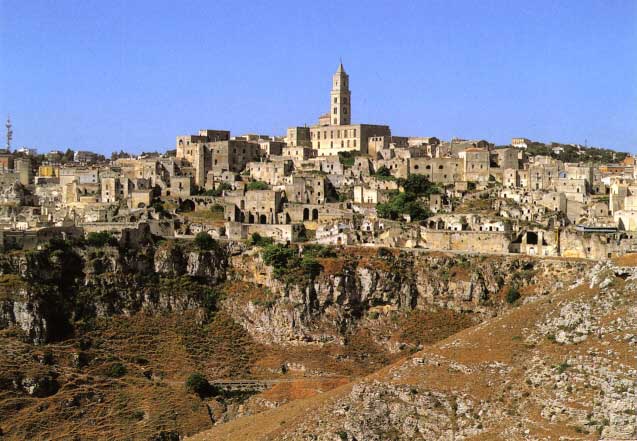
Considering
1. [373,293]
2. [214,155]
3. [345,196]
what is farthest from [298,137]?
[373,293]

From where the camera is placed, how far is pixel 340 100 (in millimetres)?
88500

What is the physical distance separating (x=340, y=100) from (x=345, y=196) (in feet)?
64.4

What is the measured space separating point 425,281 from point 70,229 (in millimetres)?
21236

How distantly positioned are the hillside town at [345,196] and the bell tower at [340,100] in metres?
2.72

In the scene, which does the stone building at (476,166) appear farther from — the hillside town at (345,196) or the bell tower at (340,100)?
the bell tower at (340,100)

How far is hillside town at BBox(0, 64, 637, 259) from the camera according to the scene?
6025 cm

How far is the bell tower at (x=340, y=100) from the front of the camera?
290 feet

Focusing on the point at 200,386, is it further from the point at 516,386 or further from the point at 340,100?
the point at 340,100

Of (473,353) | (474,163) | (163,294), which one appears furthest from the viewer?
(474,163)

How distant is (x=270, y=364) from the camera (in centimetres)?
5441

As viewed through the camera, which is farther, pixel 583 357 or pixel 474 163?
pixel 474 163

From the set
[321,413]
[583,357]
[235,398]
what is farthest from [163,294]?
[583,357]

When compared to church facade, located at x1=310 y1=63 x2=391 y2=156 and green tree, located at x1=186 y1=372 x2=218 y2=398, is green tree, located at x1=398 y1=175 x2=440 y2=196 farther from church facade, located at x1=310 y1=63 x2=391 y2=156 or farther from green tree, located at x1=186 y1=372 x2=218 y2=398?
green tree, located at x1=186 y1=372 x2=218 y2=398

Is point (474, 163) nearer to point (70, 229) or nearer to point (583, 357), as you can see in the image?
point (70, 229)
